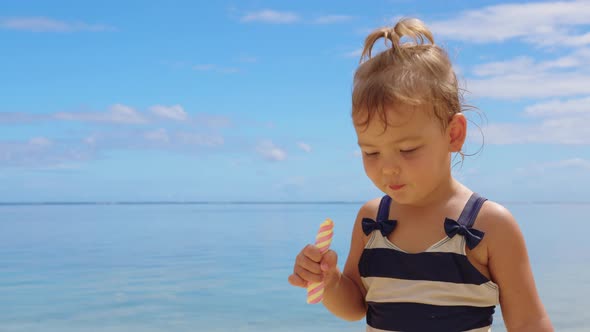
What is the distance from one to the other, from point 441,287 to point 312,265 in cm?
29

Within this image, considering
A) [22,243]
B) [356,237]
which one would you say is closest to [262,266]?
[22,243]

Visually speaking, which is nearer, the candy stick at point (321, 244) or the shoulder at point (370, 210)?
the candy stick at point (321, 244)

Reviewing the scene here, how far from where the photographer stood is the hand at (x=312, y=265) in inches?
63.4

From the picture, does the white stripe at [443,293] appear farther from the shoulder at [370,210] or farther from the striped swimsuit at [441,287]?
the shoulder at [370,210]

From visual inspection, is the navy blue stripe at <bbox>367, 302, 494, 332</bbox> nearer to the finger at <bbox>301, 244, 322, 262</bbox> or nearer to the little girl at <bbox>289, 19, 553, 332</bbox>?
the little girl at <bbox>289, 19, 553, 332</bbox>

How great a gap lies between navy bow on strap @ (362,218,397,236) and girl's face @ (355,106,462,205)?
8 centimetres

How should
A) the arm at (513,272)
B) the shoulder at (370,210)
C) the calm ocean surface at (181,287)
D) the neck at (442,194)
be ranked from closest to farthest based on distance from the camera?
the arm at (513,272)
the neck at (442,194)
the shoulder at (370,210)
the calm ocean surface at (181,287)

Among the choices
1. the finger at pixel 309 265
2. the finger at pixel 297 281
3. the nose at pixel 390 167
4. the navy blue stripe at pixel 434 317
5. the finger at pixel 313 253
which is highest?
the nose at pixel 390 167

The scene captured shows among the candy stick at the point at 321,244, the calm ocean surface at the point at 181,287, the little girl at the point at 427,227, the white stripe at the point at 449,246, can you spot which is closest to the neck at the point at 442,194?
the little girl at the point at 427,227

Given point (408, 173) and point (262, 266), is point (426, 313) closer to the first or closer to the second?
point (408, 173)

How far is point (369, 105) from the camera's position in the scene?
1.56 m

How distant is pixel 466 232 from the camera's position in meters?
1.55

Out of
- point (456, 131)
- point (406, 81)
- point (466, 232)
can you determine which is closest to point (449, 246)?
point (466, 232)

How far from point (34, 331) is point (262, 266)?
3.56 metres
